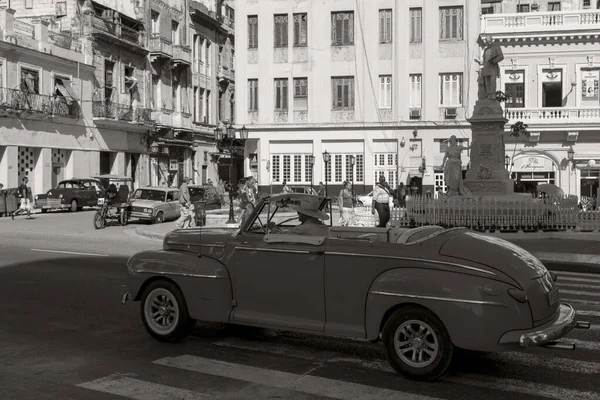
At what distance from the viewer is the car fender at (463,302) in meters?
5.19

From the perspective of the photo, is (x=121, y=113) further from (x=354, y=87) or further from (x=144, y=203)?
(x=144, y=203)

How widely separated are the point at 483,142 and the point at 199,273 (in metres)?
15.6

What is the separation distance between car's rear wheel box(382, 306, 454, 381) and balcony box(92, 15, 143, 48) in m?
39.2

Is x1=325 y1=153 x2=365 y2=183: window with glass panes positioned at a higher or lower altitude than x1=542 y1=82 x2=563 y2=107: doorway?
lower

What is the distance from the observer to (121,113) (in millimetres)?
42875

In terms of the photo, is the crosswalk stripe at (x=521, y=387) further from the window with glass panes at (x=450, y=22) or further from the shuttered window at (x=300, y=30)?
the shuttered window at (x=300, y=30)

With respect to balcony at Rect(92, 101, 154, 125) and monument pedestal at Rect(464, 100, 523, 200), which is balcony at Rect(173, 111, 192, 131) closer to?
balcony at Rect(92, 101, 154, 125)

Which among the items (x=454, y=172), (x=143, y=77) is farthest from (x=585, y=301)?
(x=143, y=77)

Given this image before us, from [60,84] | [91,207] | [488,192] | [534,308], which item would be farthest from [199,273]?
[60,84]

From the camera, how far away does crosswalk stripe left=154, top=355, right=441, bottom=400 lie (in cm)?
518

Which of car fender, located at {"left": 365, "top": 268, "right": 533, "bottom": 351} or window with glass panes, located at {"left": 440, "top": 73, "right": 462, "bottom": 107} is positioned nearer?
car fender, located at {"left": 365, "top": 268, "right": 533, "bottom": 351}

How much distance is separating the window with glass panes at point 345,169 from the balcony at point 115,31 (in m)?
16.1

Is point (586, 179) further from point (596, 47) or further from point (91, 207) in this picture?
point (91, 207)

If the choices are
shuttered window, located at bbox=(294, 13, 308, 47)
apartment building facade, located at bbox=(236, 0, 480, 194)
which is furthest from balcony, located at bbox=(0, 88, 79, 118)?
shuttered window, located at bbox=(294, 13, 308, 47)
